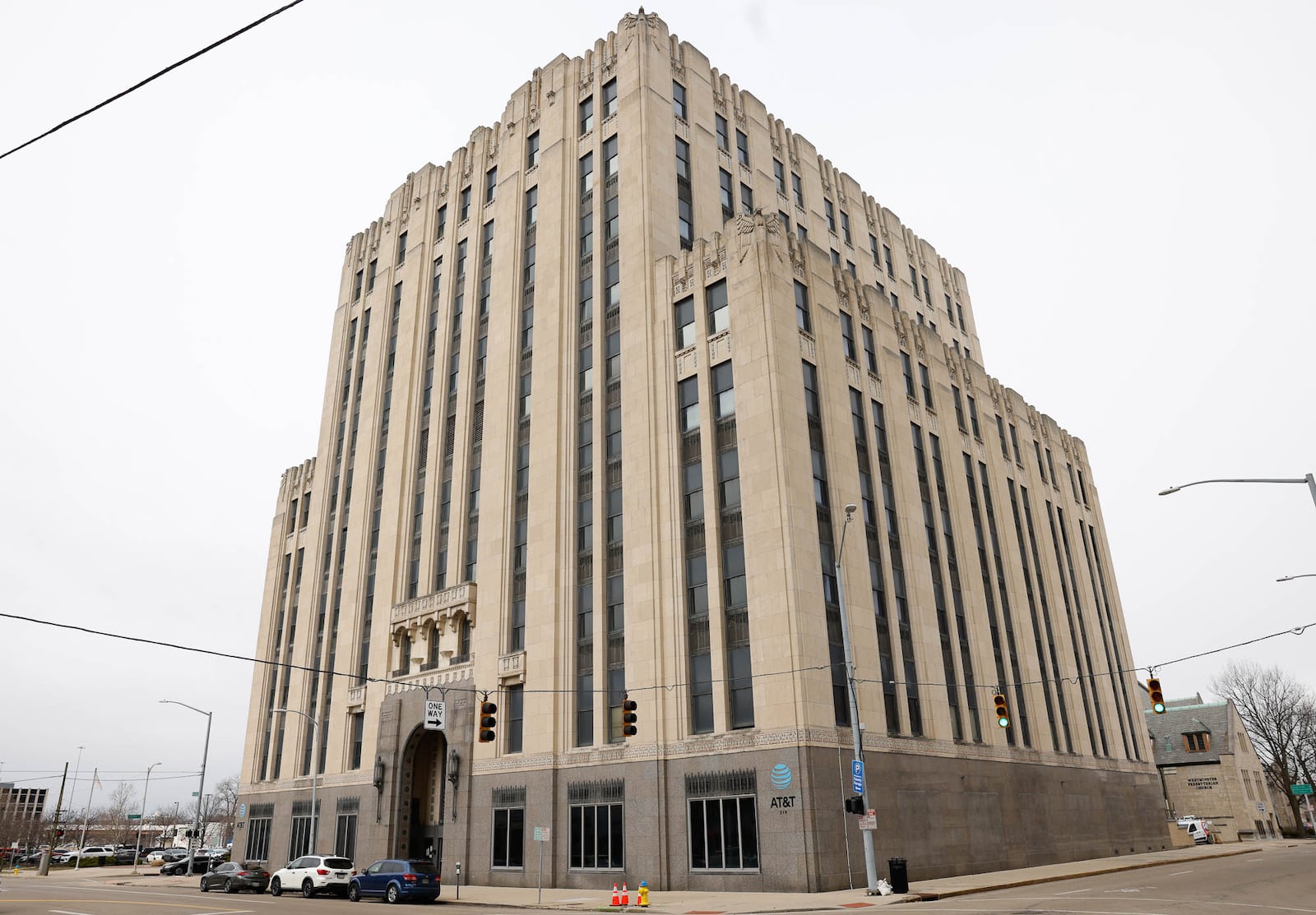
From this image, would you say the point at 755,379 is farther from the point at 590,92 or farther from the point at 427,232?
the point at 427,232

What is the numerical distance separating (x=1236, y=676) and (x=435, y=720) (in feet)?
286

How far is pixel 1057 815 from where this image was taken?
46.1 meters

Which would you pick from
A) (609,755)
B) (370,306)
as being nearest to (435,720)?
(609,755)

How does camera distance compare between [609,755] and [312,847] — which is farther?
[312,847]

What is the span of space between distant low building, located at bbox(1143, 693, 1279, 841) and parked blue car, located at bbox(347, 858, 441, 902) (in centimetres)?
6944

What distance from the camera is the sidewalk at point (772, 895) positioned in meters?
26.2

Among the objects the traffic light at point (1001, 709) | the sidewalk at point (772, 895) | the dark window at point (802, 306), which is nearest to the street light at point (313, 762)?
the sidewalk at point (772, 895)

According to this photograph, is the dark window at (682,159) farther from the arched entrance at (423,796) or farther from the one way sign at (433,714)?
the arched entrance at (423,796)

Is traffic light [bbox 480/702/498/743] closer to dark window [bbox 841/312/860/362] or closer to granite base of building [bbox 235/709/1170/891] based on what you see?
granite base of building [bbox 235/709/1170/891]

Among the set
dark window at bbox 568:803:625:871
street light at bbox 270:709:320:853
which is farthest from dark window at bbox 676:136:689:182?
street light at bbox 270:709:320:853

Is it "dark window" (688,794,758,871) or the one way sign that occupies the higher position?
the one way sign

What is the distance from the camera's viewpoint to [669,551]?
125 ft

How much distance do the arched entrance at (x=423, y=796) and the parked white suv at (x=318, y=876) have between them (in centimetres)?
678

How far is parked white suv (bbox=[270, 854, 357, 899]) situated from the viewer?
37.8 metres
